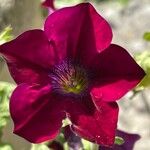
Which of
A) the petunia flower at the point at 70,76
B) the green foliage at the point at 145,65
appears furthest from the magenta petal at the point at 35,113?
the green foliage at the point at 145,65

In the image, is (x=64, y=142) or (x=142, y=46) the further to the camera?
(x=142, y=46)

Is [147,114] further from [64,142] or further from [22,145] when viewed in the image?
[64,142]

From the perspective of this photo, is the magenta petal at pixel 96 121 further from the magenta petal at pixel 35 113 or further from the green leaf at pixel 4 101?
the green leaf at pixel 4 101

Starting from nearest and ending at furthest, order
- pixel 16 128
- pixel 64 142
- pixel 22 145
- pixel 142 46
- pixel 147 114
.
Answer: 1. pixel 16 128
2. pixel 64 142
3. pixel 22 145
4. pixel 147 114
5. pixel 142 46

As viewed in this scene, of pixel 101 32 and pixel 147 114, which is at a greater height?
pixel 101 32

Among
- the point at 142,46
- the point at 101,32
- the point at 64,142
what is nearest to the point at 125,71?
the point at 101,32

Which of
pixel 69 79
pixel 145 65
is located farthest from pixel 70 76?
pixel 145 65
